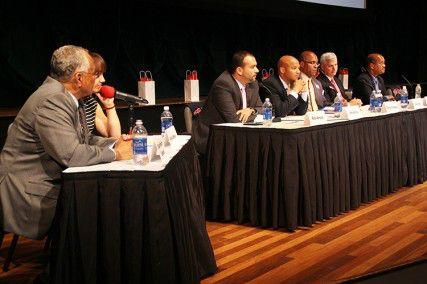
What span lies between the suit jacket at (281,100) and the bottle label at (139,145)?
227 cm

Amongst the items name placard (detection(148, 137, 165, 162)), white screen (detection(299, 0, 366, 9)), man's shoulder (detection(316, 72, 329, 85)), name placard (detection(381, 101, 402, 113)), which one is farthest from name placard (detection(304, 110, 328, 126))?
white screen (detection(299, 0, 366, 9))

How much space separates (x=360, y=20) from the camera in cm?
912

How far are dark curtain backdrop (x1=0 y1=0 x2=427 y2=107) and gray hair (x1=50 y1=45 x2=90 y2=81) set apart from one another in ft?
9.25

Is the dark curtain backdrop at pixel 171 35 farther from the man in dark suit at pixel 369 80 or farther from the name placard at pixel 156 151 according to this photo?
the name placard at pixel 156 151

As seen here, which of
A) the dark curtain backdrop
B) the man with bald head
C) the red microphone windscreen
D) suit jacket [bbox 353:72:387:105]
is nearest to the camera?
the red microphone windscreen

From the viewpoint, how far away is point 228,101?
4.33 metres

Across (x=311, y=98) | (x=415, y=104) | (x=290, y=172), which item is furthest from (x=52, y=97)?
(x=415, y=104)

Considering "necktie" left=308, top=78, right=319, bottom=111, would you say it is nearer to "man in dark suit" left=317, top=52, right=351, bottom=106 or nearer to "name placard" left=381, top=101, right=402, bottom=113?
"man in dark suit" left=317, top=52, right=351, bottom=106

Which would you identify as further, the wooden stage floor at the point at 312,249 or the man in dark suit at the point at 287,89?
the man in dark suit at the point at 287,89

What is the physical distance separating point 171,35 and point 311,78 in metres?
2.41

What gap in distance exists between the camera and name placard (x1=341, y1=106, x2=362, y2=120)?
13.9ft

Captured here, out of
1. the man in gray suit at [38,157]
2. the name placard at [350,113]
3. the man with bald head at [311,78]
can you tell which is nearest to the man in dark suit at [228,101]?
the name placard at [350,113]

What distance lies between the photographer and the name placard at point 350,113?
4246 mm

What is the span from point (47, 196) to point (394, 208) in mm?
2901
